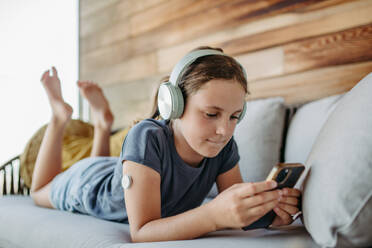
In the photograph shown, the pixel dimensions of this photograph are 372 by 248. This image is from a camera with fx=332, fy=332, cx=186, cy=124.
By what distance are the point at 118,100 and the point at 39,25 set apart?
0.92 metres

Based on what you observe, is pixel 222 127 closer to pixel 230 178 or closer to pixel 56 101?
pixel 230 178

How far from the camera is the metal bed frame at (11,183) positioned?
5.40ft

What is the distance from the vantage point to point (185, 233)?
0.78 meters

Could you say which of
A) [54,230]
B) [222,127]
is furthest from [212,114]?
[54,230]

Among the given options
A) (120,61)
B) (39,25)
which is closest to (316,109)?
(120,61)

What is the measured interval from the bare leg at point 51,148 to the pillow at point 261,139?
80cm

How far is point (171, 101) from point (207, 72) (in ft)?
0.39

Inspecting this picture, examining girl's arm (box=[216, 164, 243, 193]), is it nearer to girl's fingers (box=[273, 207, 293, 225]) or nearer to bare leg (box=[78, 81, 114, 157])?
girl's fingers (box=[273, 207, 293, 225])

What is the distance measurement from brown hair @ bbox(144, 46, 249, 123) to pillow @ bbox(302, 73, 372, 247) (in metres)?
0.30

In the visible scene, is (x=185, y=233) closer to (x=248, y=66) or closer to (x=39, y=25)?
(x=248, y=66)

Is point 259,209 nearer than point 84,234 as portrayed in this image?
Yes

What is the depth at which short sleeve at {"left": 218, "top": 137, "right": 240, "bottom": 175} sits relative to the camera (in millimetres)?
1099

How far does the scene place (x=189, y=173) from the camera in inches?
40.1

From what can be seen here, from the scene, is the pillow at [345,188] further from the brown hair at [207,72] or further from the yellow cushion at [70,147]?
the yellow cushion at [70,147]
